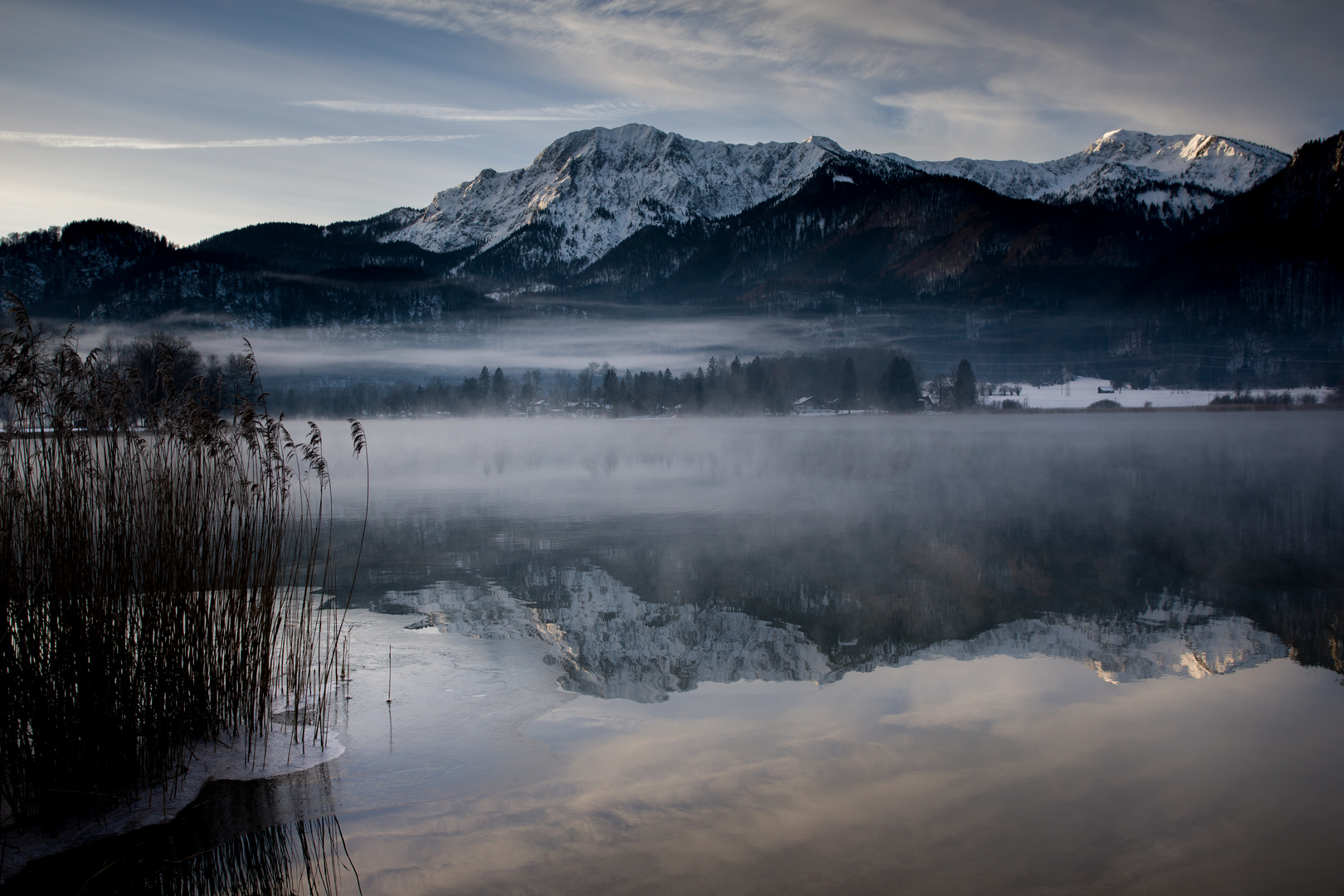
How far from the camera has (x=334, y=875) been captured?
4.25m

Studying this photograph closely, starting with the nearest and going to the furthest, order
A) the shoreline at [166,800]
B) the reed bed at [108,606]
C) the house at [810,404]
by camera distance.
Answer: the shoreline at [166,800], the reed bed at [108,606], the house at [810,404]

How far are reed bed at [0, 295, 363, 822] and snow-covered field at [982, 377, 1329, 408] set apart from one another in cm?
13994

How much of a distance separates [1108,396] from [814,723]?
503 ft

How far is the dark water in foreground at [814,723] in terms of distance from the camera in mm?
4383

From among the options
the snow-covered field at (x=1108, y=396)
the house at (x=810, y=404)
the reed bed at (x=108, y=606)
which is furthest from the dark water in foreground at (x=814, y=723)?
the snow-covered field at (x=1108, y=396)

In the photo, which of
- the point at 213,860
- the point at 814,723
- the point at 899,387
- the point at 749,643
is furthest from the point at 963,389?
the point at 213,860

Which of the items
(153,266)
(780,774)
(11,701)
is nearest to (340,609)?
(11,701)

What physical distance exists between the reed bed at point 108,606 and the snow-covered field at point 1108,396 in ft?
459

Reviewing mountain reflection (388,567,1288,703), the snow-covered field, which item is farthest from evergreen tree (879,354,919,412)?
mountain reflection (388,567,1288,703)

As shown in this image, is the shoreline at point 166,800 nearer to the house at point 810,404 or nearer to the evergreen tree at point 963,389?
the house at point 810,404

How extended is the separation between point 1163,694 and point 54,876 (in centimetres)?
840

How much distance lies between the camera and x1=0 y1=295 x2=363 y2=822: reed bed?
4.63 m

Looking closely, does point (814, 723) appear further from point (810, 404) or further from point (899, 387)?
point (810, 404)

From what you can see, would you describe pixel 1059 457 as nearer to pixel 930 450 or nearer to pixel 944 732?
pixel 930 450
